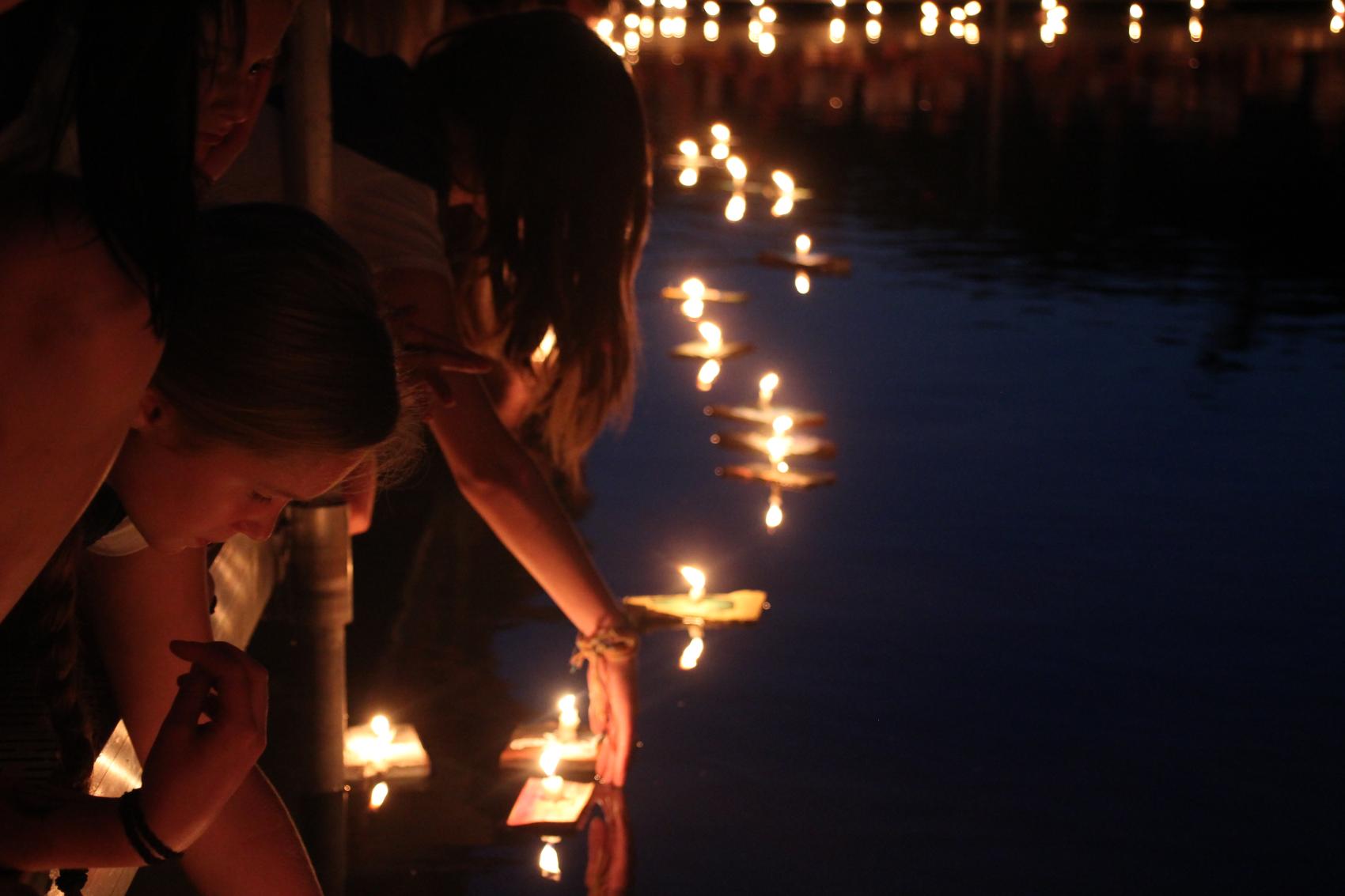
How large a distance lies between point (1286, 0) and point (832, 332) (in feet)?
60.4

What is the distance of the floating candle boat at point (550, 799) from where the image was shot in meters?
2.63

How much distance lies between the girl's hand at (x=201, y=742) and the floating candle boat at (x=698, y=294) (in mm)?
4963

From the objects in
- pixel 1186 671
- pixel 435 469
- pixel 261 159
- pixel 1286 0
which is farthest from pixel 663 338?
pixel 1286 0

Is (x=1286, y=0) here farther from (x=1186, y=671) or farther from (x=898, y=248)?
(x=1186, y=671)

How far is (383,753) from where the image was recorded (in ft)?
9.25

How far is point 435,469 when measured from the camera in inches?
174

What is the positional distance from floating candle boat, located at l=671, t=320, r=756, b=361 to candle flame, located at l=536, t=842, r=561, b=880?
3.16 m

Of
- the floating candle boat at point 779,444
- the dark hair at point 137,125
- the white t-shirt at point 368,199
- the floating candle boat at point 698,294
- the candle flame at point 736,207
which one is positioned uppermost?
the dark hair at point 137,125

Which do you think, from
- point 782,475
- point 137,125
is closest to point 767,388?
point 782,475

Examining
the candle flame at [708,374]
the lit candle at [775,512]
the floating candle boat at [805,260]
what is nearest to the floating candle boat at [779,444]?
the lit candle at [775,512]

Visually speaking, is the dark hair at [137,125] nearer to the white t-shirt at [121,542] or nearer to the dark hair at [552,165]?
the white t-shirt at [121,542]

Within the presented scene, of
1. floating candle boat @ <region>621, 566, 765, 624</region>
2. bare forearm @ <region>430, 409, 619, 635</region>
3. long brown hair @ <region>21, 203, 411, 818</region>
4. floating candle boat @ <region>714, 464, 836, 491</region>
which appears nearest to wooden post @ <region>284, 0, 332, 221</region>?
bare forearm @ <region>430, 409, 619, 635</region>

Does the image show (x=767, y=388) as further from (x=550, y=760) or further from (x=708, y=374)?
(x=550, y=760)

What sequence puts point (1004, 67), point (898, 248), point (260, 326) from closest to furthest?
point (260, 326)
point (898, 248)
point (1004, 67)
